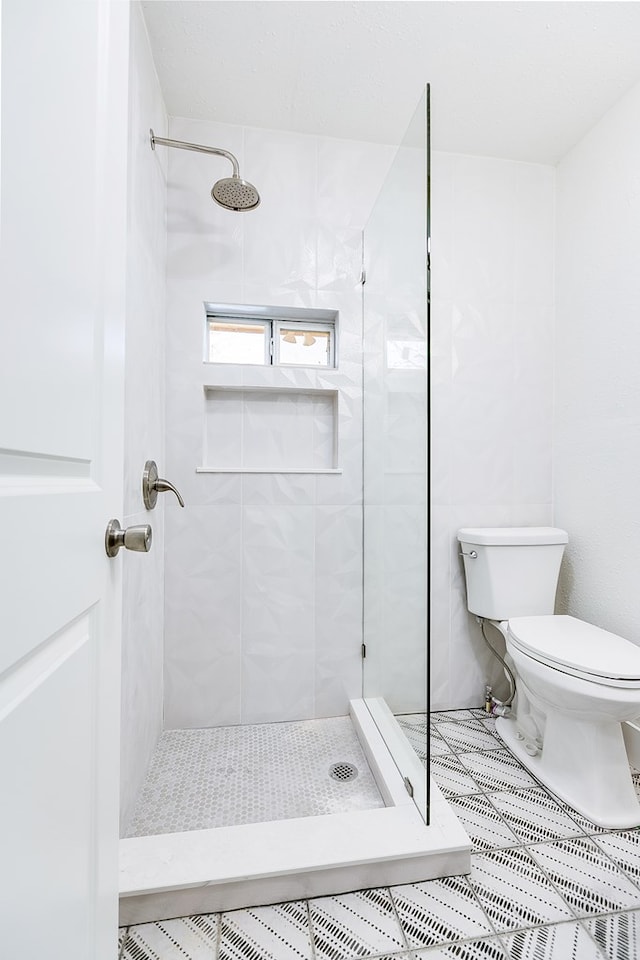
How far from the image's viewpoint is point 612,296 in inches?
67.7

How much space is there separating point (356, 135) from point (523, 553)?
1.83 m

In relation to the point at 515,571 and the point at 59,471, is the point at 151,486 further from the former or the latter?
the point at 515,571

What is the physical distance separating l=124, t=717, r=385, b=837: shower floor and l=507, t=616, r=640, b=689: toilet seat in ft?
2.21

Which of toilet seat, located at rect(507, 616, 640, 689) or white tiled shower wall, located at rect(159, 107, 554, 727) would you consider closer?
toilet seat, located at rect(507, 616, 640, 689)

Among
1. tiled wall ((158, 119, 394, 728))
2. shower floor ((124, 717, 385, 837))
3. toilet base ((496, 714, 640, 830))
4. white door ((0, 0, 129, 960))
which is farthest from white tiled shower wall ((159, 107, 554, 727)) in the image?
white door ((0, 0, 129, 960))

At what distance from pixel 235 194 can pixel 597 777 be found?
2162 mm

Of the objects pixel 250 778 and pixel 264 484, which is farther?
pixel 264 484

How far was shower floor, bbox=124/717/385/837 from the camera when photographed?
1.29 m

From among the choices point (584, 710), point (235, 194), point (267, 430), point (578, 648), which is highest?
point (235, 194)

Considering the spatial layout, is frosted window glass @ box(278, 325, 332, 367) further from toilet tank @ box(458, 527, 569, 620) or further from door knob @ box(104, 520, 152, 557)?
door knob @ box(104, 520, 152, 557)

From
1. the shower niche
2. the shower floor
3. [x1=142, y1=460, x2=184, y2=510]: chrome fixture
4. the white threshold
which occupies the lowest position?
the shower floor

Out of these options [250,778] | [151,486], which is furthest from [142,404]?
[250,778]

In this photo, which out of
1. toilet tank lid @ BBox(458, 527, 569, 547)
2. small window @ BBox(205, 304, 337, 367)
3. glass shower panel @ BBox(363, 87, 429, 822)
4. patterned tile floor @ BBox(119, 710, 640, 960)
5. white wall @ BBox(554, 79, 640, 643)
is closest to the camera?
patterned tile floor @ BBox(119, 710, 640, 960)

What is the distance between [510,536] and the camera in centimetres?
175
